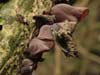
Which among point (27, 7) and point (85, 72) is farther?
point (85, 72)

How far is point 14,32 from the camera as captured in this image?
101 cm

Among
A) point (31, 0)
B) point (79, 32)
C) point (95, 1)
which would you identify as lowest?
point (79, 32)

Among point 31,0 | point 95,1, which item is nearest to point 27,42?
point 31,0

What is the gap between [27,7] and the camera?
1.03 metres

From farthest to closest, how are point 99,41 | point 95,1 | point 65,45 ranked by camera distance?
point 99,41, point 95,1, point 65,45

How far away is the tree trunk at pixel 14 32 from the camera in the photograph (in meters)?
0.98

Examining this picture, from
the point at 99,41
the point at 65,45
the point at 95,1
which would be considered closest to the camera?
the point at 65,45

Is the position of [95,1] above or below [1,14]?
below

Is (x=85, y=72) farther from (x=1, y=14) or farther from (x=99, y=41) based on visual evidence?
(x=1, y=14)

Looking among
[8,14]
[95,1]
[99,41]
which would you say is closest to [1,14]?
[8,14]

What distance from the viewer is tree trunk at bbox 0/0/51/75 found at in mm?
985

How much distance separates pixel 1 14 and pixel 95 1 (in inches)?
104

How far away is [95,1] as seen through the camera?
3.61 metres

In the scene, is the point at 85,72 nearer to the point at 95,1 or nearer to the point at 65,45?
the point at 95,1
